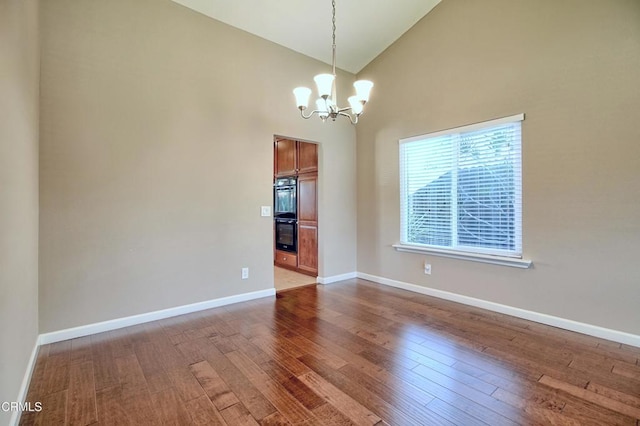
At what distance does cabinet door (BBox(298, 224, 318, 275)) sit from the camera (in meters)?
5.03

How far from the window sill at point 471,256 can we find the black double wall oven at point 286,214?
198 centimetres

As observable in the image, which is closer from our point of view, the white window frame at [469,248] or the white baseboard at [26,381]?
the white baseboard at [26,381]

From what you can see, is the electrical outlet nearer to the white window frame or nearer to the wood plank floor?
the white window frame

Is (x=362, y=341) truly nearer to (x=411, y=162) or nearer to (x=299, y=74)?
(x=411, y=162)

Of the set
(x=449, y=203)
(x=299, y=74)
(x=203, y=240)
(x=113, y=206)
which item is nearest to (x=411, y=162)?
(x=449, y=203)

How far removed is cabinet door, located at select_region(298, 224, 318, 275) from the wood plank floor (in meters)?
1.79

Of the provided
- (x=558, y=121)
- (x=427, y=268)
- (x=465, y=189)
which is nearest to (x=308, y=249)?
(x=427, y=268)

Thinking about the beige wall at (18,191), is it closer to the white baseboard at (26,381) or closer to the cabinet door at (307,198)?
the white baseboard at (26,381)

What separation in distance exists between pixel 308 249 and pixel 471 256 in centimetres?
253

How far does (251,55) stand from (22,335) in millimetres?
3485

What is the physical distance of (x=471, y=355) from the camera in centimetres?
245

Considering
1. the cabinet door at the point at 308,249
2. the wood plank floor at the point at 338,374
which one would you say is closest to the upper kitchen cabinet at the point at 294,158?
the cabinet door at the point at 308,249

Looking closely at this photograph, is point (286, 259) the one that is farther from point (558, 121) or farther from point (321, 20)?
point (558, 121)

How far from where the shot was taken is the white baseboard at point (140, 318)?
2723mm
